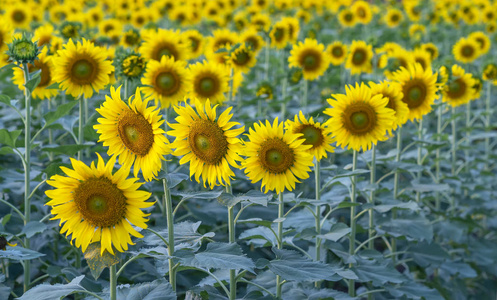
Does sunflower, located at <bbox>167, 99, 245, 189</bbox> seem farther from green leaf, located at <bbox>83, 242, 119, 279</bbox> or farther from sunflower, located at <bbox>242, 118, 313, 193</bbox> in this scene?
green leaf, located at <bbox>83, 242, 119, 279</bbox>

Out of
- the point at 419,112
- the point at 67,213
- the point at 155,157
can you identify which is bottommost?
the point at 67,213

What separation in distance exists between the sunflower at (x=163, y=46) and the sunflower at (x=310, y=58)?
36.9 inches

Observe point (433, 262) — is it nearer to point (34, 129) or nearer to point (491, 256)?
point (491, 256)

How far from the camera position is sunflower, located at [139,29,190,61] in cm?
373

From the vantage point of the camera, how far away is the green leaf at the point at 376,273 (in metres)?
2.66

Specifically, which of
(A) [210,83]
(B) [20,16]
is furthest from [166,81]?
(B) [20,16]

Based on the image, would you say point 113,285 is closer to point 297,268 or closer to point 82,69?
point 297,268

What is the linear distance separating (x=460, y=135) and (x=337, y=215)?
2272 mm

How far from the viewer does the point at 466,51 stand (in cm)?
536

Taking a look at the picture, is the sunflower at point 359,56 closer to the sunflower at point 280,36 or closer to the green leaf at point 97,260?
the sunflower at point 280,36

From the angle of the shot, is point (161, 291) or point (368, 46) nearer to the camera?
point (161, 291)

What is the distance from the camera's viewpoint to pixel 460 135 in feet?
19.1

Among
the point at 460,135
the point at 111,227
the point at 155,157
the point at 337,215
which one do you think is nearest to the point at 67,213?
the point at 111,227

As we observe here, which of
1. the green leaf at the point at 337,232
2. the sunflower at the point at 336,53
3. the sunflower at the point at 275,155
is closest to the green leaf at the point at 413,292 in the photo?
the green leaf at the point at 337,232
